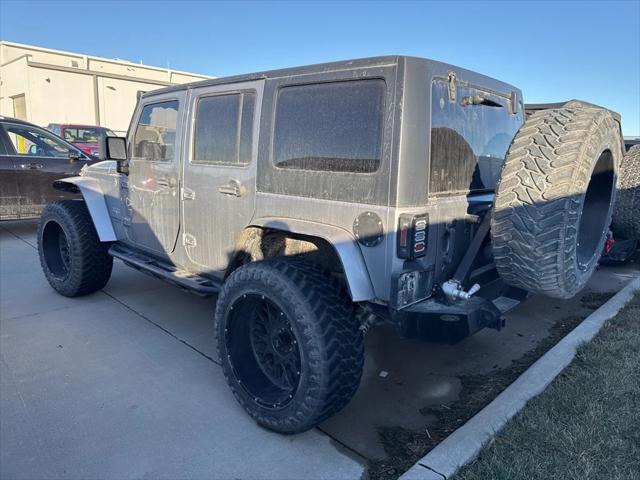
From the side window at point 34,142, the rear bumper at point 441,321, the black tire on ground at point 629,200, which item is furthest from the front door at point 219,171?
the side window at point 34,142

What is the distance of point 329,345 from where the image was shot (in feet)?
7.77

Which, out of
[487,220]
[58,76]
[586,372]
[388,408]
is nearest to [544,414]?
[586,372]

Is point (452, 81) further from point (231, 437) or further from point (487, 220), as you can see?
point (231, 437)

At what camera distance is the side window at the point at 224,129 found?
3084 mm

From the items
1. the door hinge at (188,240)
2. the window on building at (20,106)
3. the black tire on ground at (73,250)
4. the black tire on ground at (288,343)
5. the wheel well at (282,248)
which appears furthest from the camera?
the window on building at (20,106)

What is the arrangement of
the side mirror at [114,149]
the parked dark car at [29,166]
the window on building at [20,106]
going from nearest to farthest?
the side mirror at [114,149], the parked dark car at [29,166], the window on building at [20,106]

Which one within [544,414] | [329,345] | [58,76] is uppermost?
[58,76]

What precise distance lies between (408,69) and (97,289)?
397cm

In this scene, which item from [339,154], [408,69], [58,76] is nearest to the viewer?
[408,69]

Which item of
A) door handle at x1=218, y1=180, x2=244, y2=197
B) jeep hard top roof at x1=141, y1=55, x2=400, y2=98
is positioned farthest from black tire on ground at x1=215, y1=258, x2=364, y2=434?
jeep hard top roof at x1=141, y1=55, x2=400, y2=98

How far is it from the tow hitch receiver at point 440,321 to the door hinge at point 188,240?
1.80 meters

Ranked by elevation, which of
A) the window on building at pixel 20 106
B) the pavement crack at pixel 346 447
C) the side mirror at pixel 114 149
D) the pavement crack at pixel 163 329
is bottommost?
the pavement crack at pixel 346 447

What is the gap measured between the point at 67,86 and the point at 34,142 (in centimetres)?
2211

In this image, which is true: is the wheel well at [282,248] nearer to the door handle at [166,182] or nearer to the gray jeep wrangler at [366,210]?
the gray jeep wrangler at [366,210]
